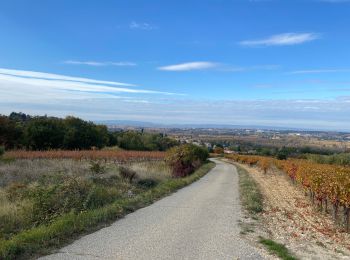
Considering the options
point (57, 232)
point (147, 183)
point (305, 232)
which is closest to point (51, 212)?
point (57, 232)

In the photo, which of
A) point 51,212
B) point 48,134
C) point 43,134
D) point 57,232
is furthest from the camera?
point 48,134

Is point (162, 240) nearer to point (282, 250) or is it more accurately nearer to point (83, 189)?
point (282, 250)

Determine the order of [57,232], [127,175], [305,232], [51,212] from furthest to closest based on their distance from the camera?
[127,175]
[305,232]
[51,212]
[57,232]

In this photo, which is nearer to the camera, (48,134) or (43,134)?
(43,134)

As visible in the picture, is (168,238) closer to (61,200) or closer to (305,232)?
(61,200)

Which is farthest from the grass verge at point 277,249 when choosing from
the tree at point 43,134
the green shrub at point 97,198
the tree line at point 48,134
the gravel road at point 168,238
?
the tree at point 43,134

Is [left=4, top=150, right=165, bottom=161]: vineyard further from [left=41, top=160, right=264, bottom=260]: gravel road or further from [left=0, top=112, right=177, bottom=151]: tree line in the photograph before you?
[left=41, top=160, right=264, bottom=260]: gravel road

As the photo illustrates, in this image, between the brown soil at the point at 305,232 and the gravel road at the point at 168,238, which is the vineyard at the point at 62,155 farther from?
the gravel road at the point at 168,238

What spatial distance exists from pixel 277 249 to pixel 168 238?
2416mm

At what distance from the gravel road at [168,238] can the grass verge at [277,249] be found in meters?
0.43

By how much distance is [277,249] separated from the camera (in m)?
9.41

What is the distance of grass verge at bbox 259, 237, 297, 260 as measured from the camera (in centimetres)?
876

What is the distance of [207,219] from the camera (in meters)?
13.1

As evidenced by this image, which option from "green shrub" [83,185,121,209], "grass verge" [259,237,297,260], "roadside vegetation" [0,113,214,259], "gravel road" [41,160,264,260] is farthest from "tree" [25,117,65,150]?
"grass verge" [259,237,297,260]
